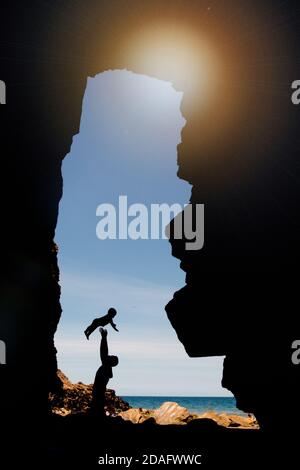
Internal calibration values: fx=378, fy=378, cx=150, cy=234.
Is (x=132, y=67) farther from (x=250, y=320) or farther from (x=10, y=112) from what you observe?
(x=250, y=320)

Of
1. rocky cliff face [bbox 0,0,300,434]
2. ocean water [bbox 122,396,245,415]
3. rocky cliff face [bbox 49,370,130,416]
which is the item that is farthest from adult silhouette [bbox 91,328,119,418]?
ocean water [bbox 122,396,245,415]

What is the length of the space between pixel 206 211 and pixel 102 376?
696 cm

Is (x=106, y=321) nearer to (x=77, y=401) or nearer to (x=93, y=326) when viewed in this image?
(x=93, y=326)

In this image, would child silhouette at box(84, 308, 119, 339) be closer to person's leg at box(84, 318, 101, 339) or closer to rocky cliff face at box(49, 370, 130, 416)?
person's leg at box(84, 318, 101, 339)

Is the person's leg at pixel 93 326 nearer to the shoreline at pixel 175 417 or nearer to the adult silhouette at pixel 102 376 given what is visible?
the adult silhouette at pixel 102 376

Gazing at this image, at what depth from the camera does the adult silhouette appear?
10.3 m

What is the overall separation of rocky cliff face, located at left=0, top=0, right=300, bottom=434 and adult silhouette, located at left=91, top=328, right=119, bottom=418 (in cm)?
199

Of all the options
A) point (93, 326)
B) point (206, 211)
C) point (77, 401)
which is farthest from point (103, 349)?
point (77, 401)

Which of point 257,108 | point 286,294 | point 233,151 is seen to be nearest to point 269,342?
point 286,294

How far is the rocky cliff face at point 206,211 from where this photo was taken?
1074 cm

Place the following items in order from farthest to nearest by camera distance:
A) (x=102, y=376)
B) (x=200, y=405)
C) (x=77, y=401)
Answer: (x=200, y=405) < (x=77, y=401) < (x=102, y=376)

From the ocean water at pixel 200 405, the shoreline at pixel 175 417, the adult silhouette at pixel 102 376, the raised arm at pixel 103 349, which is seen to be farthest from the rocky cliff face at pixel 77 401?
the ocean water at pixel 200 405

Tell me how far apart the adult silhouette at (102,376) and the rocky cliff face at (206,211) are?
199 centimetres

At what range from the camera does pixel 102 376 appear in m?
10.4
